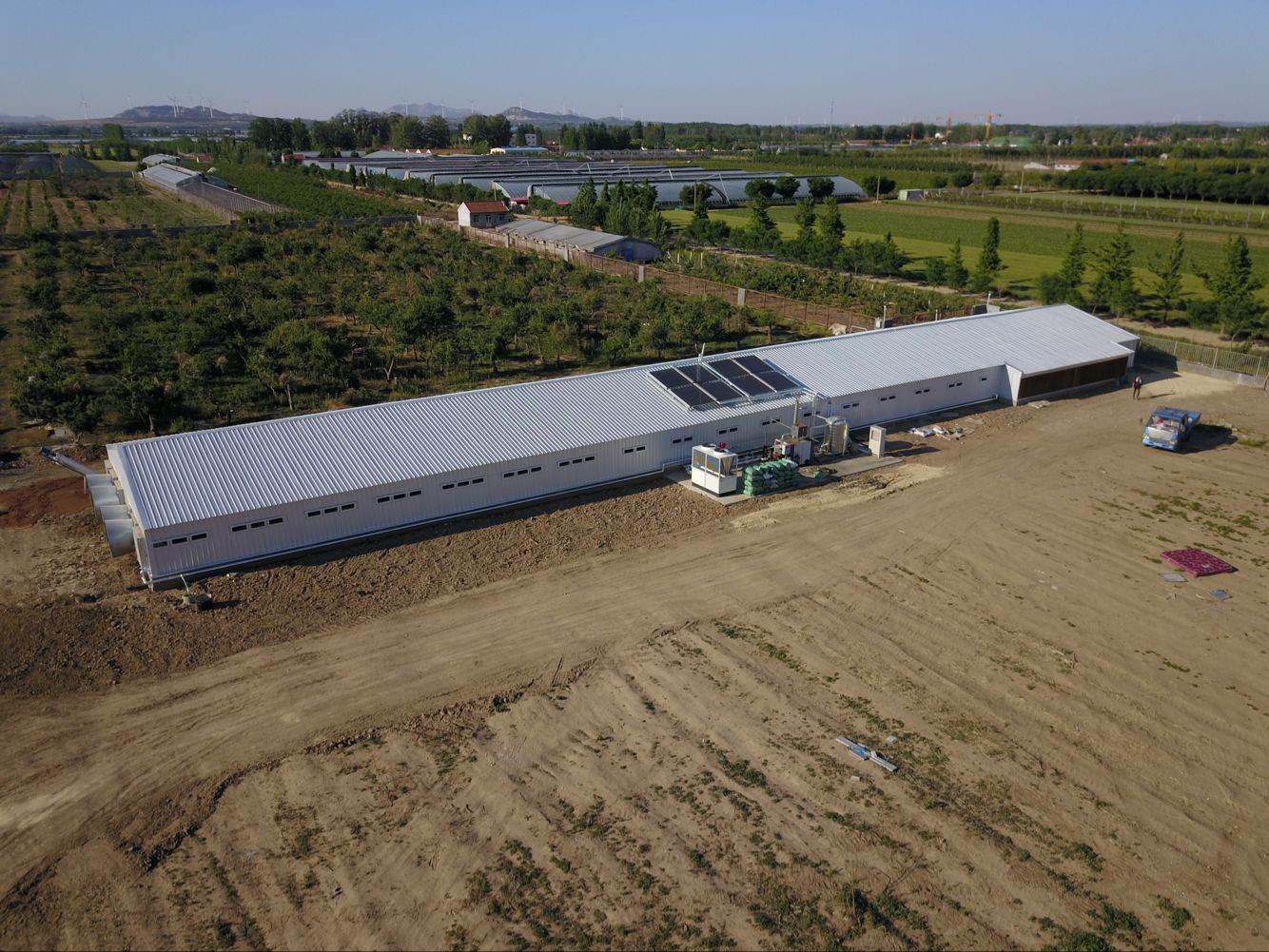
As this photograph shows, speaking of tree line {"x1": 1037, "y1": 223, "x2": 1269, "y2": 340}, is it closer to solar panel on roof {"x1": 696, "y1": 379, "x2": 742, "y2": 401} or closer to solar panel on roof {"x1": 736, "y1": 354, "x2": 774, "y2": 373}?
solar panel on roof {"x1": 736, "y1": 354, "x2": 774, "y2": 373}

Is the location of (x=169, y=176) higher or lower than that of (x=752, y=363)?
higher

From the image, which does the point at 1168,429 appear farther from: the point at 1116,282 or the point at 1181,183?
the point at 1181,183

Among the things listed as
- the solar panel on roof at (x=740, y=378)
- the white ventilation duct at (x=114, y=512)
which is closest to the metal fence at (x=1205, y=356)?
the solar panel on roof at (x=740, y=378)

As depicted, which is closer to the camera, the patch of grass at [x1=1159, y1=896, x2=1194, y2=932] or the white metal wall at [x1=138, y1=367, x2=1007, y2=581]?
the patch of grass at [x1=1159, y1=896, x2=1194, y2=932]

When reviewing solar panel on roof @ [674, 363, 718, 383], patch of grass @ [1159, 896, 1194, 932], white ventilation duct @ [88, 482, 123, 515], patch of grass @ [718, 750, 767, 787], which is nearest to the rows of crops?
solar panel on roof @ [674, 363, 718, 383]

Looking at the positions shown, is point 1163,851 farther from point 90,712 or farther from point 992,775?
point 90,712

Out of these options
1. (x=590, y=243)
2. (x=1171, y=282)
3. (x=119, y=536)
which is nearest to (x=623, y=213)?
(x=590, y=243)

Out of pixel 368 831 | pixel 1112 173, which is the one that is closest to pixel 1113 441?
pixel 368 831
